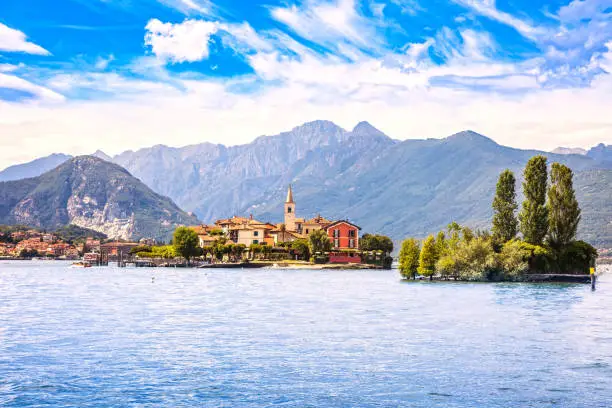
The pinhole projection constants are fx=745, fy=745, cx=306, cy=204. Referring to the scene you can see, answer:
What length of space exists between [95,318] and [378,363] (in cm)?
2988

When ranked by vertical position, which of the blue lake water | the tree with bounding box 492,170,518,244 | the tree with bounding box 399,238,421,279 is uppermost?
the tree with bounding box 492,170,518,244

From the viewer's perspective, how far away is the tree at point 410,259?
452 feet

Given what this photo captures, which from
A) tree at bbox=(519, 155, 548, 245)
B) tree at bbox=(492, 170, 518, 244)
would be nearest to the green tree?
tree at bbox=(492, 170, 518, 244)

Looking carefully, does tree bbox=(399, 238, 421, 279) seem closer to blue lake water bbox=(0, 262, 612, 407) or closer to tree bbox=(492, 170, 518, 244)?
tree bbox=(492, 170, 518, 244)

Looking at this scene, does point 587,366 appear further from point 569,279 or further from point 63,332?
point 569,279

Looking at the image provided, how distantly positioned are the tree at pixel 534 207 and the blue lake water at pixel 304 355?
57.4 m

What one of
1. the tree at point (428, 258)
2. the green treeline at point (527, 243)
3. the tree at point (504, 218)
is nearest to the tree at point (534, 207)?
the green treeline at point (527, 243)

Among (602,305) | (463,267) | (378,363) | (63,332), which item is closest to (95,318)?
(63,332)

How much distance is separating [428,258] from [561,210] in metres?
24.4

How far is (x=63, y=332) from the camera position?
50.1 m

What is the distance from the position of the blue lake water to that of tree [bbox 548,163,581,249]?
59.8 m

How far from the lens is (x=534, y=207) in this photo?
129 m

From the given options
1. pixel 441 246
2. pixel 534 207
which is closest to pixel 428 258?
pixel 441 246

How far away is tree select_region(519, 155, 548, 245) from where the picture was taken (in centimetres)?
12838
